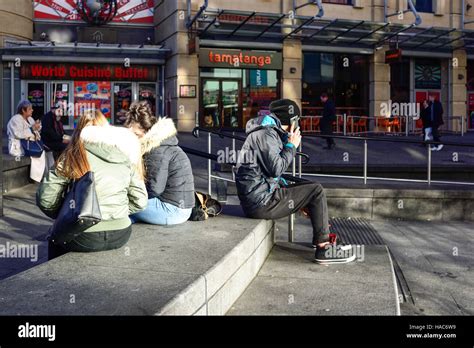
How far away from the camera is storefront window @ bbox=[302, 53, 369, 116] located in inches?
1025

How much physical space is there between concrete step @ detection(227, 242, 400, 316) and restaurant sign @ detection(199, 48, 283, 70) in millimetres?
18815

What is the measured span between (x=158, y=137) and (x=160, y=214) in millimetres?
688

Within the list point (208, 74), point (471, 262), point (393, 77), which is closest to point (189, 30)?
point (208, 74)

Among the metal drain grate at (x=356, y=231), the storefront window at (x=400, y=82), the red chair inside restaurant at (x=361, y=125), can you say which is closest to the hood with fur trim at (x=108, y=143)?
the metal drain grate at (x=356, y=231)

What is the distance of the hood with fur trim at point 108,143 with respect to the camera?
3980 millimetres

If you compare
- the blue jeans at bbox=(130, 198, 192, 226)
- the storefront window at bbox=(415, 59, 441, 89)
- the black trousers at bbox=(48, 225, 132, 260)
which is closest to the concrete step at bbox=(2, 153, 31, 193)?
the blue jeans at bbox=(130, 198, 192, 226)

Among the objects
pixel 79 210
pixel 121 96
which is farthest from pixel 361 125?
pixel 79 210

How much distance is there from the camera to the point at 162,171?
5.01 m

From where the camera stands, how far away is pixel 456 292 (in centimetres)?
530

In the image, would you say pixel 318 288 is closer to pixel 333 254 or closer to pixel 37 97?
pixel 333 254

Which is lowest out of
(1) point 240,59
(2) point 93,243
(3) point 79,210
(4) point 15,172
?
(2) point 93,243

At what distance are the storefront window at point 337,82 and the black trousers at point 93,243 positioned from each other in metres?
22.4
